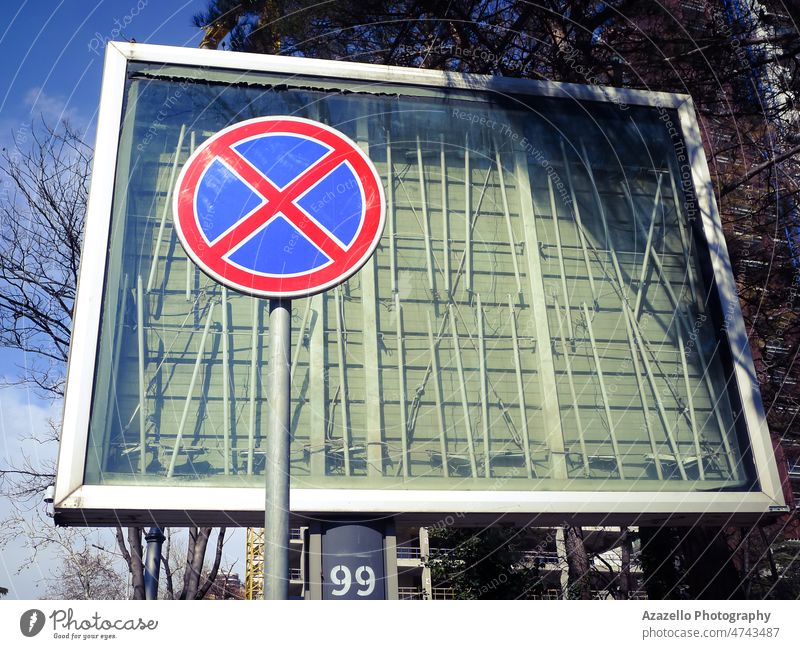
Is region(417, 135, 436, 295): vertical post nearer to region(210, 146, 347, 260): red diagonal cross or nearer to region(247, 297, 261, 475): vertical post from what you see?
region(247, 297, 261, 475): vertical post

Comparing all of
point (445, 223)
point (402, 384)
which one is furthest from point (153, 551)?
point (445, 223)

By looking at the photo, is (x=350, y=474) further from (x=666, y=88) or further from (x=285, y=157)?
(x=666, y=88)

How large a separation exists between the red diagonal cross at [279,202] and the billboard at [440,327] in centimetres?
181

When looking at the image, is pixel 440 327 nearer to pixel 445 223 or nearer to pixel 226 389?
pixel 445 223

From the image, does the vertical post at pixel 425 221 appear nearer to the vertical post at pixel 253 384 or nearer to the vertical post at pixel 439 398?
the vertical post at pixel 439 398

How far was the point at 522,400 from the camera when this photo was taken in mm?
5324

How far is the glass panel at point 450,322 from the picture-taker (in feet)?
15.8

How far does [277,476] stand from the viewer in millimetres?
2348

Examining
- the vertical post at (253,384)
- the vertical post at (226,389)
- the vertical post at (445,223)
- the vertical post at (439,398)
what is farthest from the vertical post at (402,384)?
the vertical post at (226,389)

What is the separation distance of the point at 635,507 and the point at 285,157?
3.33m

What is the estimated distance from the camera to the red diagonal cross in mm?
2627

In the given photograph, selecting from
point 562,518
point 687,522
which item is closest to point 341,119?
point 562,518

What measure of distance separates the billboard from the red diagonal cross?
5.94 ft

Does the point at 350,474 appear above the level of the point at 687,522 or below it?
above
